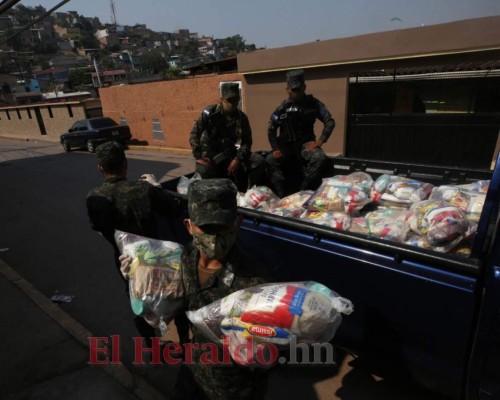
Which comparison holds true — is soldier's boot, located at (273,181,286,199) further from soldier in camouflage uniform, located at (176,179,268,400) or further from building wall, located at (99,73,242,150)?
building wall, located at (99,73,242,150)

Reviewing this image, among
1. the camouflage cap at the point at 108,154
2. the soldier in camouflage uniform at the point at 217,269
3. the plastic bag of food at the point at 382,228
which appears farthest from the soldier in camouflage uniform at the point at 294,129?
the soldier in camouflage uniform at the point at 217,269

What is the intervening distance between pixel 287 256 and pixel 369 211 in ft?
2.95

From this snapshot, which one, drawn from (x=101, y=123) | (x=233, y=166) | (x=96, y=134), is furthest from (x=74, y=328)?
(x=101, y=123)

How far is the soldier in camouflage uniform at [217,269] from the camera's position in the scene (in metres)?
1.55

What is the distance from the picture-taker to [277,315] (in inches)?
52.3

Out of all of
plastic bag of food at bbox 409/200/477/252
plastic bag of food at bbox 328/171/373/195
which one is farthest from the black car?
plastic bag of food at bbox 409/200/477/252

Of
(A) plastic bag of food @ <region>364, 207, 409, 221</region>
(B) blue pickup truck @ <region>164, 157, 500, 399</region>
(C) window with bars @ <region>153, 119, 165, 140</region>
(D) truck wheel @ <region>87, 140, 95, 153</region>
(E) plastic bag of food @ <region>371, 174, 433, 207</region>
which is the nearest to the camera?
(B) blue pickup truck @ <region>164, 157, 500, 399</region>

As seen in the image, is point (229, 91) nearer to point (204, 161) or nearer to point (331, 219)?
point (204, 161)

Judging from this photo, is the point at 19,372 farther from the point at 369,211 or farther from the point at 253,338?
the point at 369,211

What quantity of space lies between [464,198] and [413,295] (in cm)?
95

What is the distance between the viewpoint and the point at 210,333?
1.53 meters

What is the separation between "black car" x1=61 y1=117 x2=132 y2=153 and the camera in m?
17.3

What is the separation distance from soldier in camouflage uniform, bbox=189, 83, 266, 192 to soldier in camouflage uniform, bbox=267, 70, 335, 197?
22 cm

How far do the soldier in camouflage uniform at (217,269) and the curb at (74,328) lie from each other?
3.67 feet
